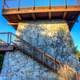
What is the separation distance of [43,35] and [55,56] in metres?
1.96

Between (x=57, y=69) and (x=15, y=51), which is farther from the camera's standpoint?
(x=15, y=51)

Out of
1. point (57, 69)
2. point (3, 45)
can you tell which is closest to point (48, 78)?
→ point (57, 69)

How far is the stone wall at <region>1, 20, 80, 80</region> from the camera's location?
20047 millimetres

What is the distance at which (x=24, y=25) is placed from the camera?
72.6 feet

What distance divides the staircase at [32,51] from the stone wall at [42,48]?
0.36 meters

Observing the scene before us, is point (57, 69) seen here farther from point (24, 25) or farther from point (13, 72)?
point (24, 25)

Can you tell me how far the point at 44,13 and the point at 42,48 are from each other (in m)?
2.63

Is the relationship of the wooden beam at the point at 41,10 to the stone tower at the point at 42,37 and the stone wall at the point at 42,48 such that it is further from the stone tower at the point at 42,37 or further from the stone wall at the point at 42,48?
the stone wall at the point at 42,48

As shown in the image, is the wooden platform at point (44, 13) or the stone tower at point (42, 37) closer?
the stone tower at point (42, 37)

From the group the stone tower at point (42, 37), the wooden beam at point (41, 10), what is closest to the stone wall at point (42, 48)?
the stone tower at point (42, 37)

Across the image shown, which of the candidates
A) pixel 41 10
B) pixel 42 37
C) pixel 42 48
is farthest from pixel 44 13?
pixel 42 48

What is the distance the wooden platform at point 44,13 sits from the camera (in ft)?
67.2

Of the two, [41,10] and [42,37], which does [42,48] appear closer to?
[42,37]

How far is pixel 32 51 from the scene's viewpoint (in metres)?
20.9
